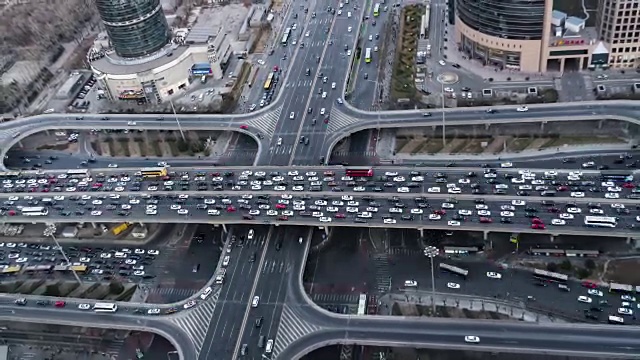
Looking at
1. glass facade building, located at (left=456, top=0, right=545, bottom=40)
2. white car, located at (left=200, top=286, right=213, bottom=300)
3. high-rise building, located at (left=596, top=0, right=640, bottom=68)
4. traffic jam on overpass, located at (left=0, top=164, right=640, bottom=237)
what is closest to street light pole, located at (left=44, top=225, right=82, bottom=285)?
traffic jam on overpass, located at (left=0, top=164, right=640, bottom=237)

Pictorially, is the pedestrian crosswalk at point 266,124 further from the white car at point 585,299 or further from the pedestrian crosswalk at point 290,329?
the white car at point 585,299

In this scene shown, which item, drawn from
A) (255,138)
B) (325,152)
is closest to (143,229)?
(255,138)

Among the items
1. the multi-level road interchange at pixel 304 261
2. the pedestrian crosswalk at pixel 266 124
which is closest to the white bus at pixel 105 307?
the multi-level road interchange at pixel 304 261

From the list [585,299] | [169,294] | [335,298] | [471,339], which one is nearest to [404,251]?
[335,298]

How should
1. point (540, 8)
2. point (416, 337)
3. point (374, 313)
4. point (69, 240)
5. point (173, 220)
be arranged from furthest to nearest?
point (540, 8), point (69, 240), point (173, 220), point (374, 313), point (416, 337)

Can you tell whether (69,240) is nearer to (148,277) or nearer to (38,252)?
(38,252)

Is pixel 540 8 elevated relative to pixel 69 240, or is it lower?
elevated

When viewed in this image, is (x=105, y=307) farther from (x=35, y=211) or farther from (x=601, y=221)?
(x=601, y=221)

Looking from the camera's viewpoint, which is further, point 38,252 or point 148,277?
point 38,252
